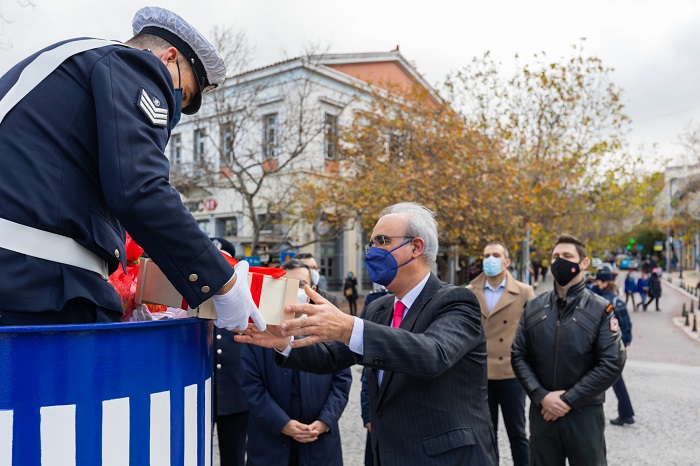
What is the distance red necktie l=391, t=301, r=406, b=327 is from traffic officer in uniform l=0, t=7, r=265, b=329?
1230mm

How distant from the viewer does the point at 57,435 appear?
1.44 m

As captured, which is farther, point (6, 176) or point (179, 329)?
point (179, 329)

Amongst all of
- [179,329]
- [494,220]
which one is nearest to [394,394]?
[179,329]

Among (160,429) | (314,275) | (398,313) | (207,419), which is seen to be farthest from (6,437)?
(314,275)

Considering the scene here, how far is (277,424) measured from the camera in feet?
12.6

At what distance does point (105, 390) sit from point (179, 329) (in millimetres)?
270

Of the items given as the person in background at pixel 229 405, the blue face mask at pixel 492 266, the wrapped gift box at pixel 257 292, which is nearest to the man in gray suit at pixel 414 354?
the wrapped gift box at pixel 257 292

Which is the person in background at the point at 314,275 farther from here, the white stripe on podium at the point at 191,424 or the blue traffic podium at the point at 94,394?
the blue traffic podium at the point at 94,394

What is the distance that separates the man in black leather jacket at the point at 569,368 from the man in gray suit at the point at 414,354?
1.82 meters

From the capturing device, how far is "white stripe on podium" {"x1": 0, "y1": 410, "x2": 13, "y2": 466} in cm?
140

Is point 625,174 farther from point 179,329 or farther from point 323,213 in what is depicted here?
point 179,329

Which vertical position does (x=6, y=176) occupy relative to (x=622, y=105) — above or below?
below

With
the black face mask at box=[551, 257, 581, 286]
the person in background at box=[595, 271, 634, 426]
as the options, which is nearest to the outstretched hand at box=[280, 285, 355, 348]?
the black face mask at box=[551, 257, 581, 286]

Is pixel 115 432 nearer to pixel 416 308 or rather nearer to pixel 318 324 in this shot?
pixel 318 324
